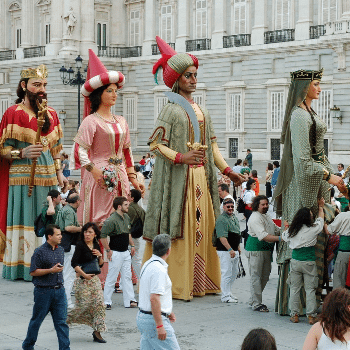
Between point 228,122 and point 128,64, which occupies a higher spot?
point 128,64

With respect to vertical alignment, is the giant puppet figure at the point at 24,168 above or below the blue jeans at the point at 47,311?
above

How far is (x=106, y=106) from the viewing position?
10.6m

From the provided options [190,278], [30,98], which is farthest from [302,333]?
[30,98]

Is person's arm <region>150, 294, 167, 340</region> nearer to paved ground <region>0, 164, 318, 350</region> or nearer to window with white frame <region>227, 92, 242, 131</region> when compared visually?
paved ground <region>0, 164, 318, 350</region>

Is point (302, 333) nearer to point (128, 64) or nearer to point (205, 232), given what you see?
point (205, 232)

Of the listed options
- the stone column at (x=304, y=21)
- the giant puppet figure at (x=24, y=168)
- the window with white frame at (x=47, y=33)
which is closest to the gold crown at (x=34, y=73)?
the giant puppet figure at (x=24, y=168)

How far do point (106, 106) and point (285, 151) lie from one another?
258cm

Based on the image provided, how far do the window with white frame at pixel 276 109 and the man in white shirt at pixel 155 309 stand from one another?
1269 inches

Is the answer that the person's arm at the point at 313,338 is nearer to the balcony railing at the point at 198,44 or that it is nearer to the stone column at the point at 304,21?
the stone column at the point at 304,21

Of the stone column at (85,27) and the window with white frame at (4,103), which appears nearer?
the stone column at (85,27)

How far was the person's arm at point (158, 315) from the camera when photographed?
6.04 meters

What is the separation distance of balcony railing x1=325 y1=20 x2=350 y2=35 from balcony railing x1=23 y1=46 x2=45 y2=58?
19455 mm

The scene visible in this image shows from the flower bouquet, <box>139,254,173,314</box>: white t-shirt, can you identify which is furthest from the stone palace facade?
<box>139,254,173,314</box>: white t-shirt

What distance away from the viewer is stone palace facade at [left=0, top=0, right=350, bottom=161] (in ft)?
118
